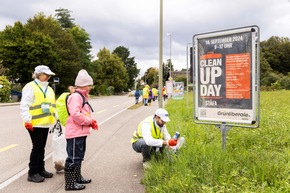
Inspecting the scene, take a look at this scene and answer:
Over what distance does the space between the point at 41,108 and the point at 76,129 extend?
0.84m

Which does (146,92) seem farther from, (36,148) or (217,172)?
(217,172)

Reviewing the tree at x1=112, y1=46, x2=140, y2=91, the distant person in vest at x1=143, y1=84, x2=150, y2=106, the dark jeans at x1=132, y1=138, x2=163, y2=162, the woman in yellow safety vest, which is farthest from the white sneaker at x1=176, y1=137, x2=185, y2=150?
the tree at x1=112, y1=46, x2=140, y2=91

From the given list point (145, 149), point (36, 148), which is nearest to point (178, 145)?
point (145, 149)

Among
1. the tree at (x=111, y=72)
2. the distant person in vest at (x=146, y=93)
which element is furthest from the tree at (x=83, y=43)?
the distant person in vest at (x=146, y=93)

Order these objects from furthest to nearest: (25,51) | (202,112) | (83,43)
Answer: (83,43) → (25,51) → (202,112)

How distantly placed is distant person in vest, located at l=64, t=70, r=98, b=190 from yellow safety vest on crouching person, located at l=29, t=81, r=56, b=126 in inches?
23.0

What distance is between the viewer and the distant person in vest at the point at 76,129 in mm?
4527

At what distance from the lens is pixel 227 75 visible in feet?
15.7

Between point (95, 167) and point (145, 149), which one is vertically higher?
point (145, 149)

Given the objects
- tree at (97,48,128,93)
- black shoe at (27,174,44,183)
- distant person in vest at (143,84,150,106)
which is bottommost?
black shoe at (27,174,44,183)

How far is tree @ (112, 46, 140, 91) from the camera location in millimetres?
116688

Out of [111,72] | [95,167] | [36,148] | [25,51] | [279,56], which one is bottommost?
[95,167]

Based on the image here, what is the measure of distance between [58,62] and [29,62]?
4.79 meters

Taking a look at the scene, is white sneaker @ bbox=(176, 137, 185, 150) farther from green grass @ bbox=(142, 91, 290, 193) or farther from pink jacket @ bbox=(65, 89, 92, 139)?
pink jacket @ bbox=(65, 89, 92, 139)
